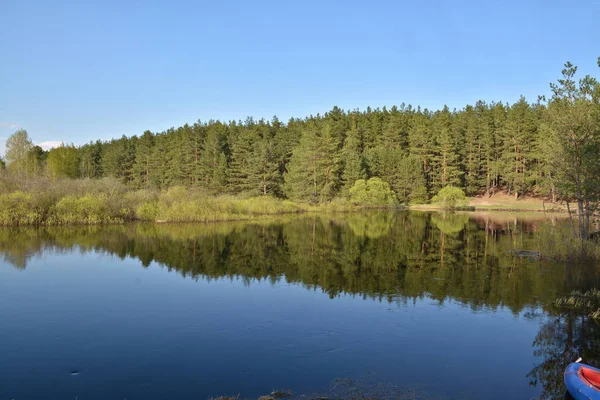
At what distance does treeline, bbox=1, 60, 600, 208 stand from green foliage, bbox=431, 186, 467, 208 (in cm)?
391

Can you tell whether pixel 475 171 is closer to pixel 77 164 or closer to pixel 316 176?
pixel 316 176

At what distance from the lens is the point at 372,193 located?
2603 inches

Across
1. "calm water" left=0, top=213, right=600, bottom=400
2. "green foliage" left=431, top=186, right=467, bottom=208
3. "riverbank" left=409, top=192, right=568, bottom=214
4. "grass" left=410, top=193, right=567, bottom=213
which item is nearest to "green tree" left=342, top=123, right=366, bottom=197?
"riverbank" left=409, top=192, right=568, bottom=214

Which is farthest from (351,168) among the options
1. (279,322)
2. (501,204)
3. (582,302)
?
(279,322)

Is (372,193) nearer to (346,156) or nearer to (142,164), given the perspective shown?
(346,156)

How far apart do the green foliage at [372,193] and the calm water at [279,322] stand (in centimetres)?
3895

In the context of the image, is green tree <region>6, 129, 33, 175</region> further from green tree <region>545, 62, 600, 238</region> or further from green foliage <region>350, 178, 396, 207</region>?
green tree <region>545, 62, 600, 238</region>

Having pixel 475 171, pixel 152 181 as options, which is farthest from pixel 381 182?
pixel 152 181

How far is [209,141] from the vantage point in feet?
268

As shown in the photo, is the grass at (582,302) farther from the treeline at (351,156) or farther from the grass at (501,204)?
the grass at (501,204)

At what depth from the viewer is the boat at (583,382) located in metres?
7.46

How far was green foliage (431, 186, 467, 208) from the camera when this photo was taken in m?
66.6

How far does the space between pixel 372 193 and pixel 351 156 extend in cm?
719

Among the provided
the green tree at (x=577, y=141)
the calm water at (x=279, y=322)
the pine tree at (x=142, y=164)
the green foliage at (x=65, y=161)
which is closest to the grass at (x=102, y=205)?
the calm water at (x=279, y=322)
